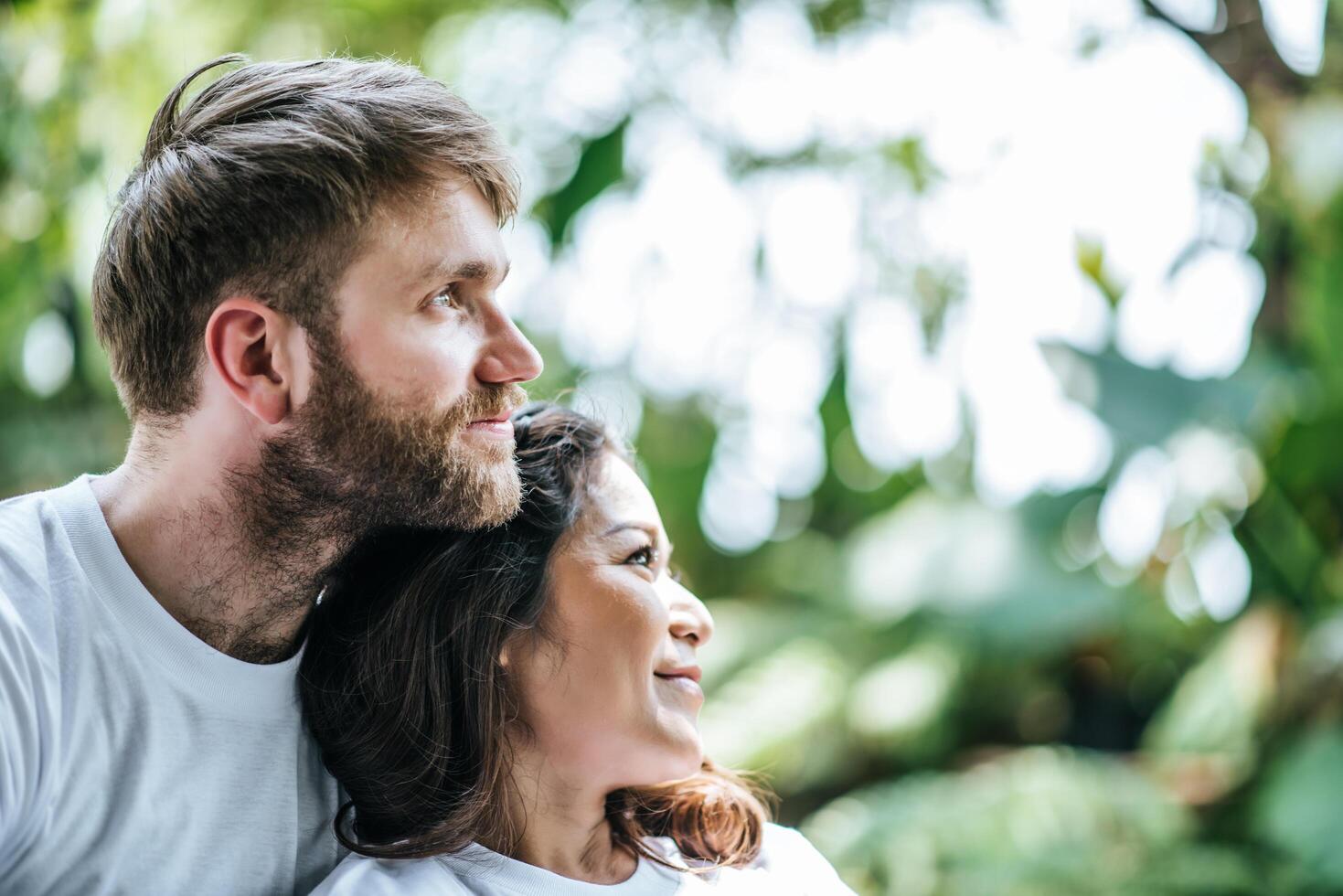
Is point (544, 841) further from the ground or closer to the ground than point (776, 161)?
further from the ground

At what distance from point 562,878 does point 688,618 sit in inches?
12.0

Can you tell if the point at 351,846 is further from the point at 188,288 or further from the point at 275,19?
the point at 275,19

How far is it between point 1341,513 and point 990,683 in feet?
3.82

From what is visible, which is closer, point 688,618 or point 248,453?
point 248,453

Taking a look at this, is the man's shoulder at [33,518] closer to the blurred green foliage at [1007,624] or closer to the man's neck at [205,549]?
the man's neck at [205,549]

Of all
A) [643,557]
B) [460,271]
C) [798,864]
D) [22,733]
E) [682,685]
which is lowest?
[798,864]

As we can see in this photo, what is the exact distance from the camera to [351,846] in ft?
4.29

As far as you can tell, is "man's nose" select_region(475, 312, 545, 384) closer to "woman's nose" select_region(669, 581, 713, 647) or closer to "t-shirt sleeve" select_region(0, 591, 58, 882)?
"woman's nose" select_region(669, 581, 713, 647)

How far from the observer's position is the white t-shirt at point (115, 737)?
3.64 feet

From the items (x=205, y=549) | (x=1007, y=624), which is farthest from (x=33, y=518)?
(x=1007, y=624)

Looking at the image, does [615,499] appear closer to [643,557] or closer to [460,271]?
→ [643,557]

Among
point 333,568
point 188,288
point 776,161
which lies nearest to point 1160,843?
point 776,161

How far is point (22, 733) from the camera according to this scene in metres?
1.08

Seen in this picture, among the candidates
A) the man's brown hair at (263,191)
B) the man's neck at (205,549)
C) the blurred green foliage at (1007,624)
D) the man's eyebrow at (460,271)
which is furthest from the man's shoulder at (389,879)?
the blurred green foliage at (1007,624)
